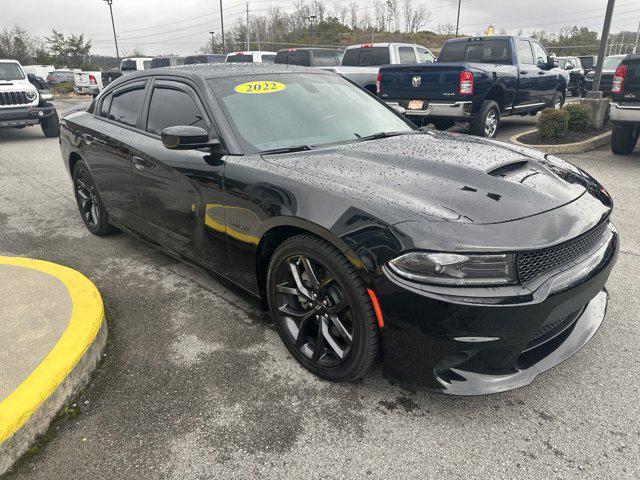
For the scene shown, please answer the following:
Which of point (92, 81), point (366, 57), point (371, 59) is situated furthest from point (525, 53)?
point (92, 81)

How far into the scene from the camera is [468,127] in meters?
9.07

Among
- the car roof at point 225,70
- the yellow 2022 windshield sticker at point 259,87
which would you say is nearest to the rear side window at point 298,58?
the car roof at point 225,70

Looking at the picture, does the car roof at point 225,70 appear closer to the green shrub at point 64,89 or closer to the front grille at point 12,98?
the front grille at point 12,98

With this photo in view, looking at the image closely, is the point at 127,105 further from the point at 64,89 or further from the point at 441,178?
the point at 64,89

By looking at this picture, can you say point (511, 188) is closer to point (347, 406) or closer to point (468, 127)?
point (347, 406)

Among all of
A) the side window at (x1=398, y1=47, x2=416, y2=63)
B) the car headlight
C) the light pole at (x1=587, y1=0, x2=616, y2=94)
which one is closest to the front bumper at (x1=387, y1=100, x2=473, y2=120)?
the light pole at (x1=587, y1=0, x2=616, y2=94)

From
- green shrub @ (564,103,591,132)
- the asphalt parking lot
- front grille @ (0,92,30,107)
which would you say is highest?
front grille @ (0,92,30,107)

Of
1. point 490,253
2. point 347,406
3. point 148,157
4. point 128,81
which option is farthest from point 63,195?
point 490,253

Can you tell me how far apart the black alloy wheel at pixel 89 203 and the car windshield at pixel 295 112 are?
2125 mm

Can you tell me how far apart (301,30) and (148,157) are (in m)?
69.7

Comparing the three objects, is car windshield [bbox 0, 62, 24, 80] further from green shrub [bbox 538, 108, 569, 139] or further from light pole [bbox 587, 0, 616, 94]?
light pole [bbox 587, 0, 616, 94]

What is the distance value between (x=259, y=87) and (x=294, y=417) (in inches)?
84.3

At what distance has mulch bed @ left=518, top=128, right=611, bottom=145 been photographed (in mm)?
8828

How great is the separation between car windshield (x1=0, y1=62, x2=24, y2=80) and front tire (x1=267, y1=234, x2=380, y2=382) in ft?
41.1
